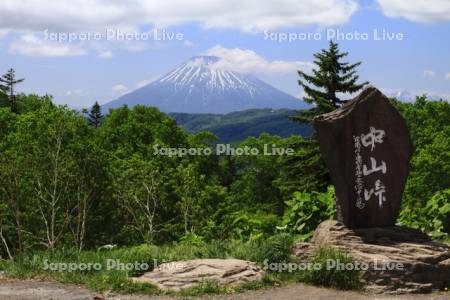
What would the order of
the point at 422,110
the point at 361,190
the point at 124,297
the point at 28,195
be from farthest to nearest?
the point at 422,110 → the point at 28,195 → the point at 361,190 → the point at 124,297

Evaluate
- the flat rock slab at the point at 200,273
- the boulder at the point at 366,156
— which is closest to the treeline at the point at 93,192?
the flat rock slab at the point at 200,273

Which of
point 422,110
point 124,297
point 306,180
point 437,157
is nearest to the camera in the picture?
point 124,297

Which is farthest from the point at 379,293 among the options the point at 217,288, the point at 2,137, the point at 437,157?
the point at 437,157

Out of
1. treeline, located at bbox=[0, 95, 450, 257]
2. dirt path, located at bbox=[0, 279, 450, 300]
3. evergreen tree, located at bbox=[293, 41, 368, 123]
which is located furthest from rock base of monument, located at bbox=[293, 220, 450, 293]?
evergreen tree, located at bbox=[293, 41, 368, 123]

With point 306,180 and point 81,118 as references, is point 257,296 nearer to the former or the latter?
point 81,118

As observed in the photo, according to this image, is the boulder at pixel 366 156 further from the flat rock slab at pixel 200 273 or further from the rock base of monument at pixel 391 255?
the flat rock slab at pixel 200 273

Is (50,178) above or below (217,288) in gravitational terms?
above

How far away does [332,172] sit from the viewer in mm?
11312

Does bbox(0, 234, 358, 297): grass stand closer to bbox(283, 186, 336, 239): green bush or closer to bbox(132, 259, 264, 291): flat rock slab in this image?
bbox(132, 259, 264, 291): flat rock slab

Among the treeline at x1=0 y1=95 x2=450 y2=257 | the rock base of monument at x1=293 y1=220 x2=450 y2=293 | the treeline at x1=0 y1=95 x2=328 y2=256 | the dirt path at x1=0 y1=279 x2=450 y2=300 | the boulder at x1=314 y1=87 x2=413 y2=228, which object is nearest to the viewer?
the dirt path at x1=0 y1=279 x2=450 y2=300

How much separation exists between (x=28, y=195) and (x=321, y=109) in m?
16.3

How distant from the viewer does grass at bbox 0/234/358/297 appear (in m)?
9.98

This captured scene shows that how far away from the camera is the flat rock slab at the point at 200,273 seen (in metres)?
9.99

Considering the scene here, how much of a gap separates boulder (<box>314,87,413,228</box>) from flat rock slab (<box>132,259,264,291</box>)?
2276 mm
